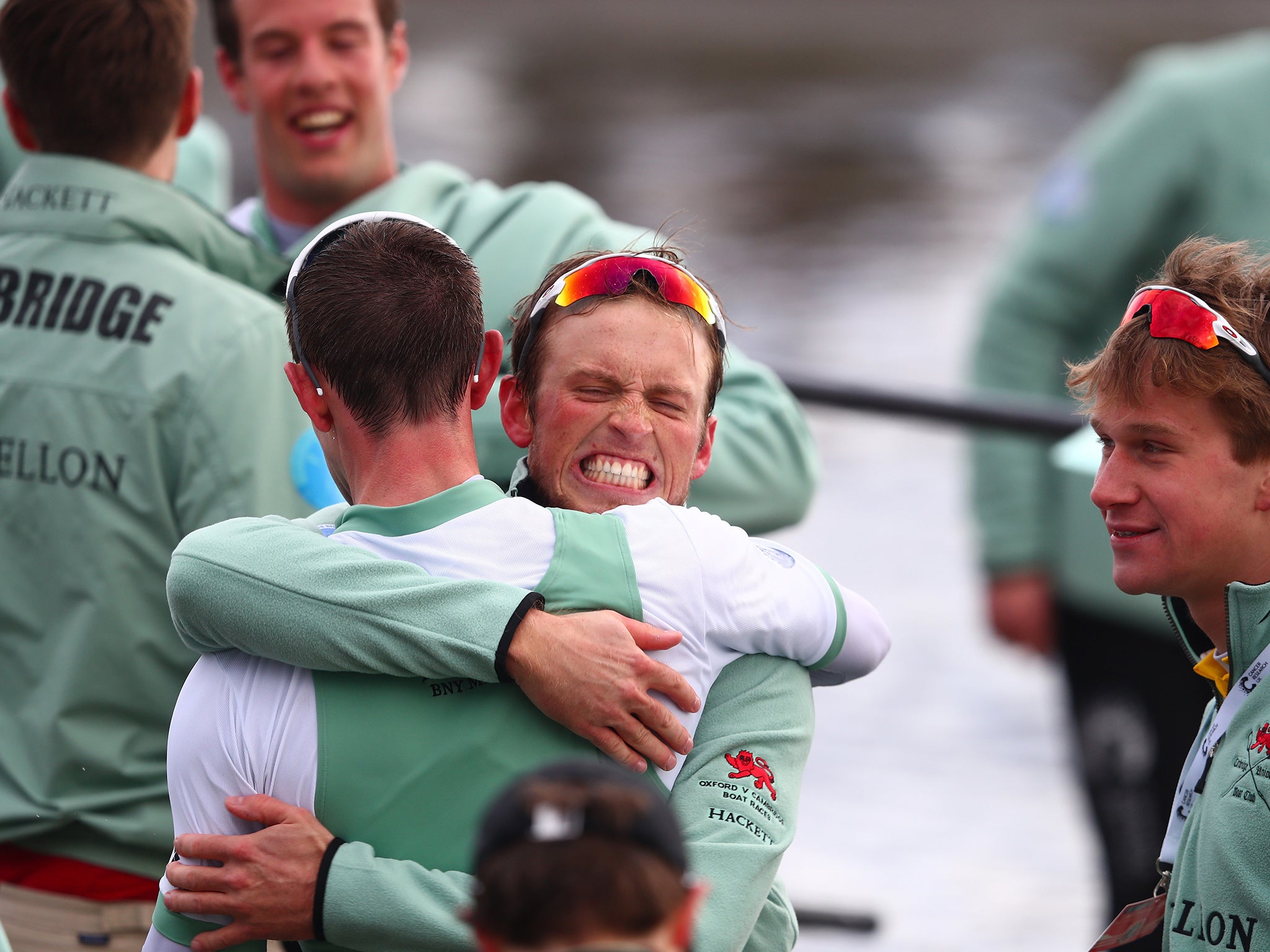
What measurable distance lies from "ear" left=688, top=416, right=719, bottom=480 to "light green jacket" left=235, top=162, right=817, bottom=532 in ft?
1.84

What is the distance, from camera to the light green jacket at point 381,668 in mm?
1761

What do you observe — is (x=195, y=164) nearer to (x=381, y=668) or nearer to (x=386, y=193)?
(x=386, y=193)

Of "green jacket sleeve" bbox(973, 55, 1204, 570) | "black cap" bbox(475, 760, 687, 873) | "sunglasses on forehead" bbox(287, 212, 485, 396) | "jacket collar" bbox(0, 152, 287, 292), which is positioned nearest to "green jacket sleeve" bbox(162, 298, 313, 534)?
"jacket collar" bbox(0, 152, 287, 292)

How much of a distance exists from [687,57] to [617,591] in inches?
1050

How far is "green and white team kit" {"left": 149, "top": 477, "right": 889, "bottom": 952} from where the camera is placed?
1.80 m

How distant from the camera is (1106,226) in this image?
4.57 metres

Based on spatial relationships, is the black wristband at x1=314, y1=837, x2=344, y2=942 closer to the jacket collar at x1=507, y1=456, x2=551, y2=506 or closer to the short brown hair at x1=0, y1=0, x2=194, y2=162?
the jacket collar at x1=507, y1=456, x2=551, y2=506

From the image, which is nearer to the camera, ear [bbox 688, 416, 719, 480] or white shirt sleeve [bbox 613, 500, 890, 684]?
white shirt sleeve [bbox 613, 500, 890, 684]

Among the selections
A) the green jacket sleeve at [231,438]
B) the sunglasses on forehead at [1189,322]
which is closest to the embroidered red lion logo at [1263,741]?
the sunglasses on forehead at [1189,322]

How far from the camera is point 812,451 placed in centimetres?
320

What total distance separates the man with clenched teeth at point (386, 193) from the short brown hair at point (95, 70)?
43 centimetres

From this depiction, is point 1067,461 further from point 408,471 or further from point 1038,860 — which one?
point 408,471

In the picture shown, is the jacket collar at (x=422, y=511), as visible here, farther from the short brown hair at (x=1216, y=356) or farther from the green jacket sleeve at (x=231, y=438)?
the short brown hair at (x=1216, y=356)

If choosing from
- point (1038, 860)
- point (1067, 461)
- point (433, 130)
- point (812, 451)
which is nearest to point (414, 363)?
point (812, 451)
